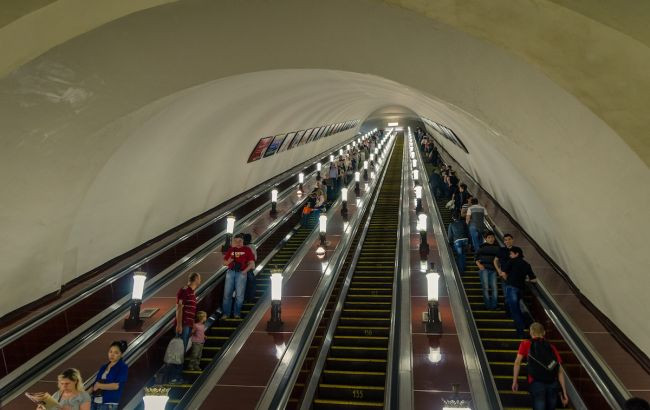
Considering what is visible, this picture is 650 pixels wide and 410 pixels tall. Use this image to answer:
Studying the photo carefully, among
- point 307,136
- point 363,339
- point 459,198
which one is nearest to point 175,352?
point 363,339

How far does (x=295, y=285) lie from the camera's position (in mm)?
10172

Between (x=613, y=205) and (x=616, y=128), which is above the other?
(x=616, y=128)

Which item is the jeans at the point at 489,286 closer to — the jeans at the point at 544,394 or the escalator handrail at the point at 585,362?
the escalator handrail at the point at 585,362

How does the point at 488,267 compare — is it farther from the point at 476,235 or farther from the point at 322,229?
the point at 322,229

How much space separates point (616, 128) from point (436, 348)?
172 inches

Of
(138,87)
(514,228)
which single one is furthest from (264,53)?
(514,228)

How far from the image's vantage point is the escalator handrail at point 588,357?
5.27 metres

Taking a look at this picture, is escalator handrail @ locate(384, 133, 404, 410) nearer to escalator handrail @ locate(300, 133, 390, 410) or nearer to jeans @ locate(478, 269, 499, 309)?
escalator handrail @ locate(300, 133, 390, 410)

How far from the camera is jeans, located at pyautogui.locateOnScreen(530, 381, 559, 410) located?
533cm

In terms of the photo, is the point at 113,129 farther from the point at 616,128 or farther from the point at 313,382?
the point at 616,128

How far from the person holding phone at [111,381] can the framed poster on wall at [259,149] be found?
1257cm

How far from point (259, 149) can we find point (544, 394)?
45.5 ft

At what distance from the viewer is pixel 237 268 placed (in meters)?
8.85

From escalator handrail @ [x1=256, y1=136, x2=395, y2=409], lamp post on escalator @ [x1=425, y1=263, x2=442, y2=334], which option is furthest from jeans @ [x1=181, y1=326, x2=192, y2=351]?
lamp post on escalator @ [x1=425, y1=263, x2=442, y2=334]
